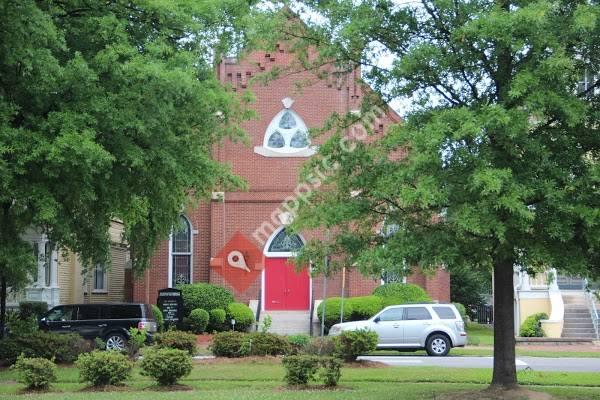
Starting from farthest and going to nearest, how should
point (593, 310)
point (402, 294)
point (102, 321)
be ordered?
point (593, 310) → point (402, 294) → point (102, 321)

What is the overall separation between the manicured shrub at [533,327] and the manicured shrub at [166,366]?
56.8ft

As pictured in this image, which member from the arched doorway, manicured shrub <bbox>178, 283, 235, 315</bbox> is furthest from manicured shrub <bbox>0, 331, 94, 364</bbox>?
the arched doorway

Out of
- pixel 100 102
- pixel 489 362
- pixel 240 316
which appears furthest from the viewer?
pixel 240 316

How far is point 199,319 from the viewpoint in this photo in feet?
88.0

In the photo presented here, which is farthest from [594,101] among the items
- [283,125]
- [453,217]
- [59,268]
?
[59,268]

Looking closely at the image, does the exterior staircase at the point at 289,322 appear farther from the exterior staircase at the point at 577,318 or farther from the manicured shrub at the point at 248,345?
the exterior staircase at the point at 577,318

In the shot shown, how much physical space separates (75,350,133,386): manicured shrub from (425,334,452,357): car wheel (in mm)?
10835

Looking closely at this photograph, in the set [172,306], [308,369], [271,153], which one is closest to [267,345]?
[308,369]

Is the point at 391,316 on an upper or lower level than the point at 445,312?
lower

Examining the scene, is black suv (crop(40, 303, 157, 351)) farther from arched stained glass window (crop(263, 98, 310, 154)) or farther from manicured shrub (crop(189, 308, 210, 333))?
arched stained glass window (crop(263, 98, 310, 154))

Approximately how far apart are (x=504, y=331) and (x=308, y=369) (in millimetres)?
3550

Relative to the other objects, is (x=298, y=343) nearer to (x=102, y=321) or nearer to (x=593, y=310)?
(x=102, y=321)

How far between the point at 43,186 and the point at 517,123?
7.99 metres

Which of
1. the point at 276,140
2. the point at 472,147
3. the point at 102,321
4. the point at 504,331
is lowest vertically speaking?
the point at 102,321
